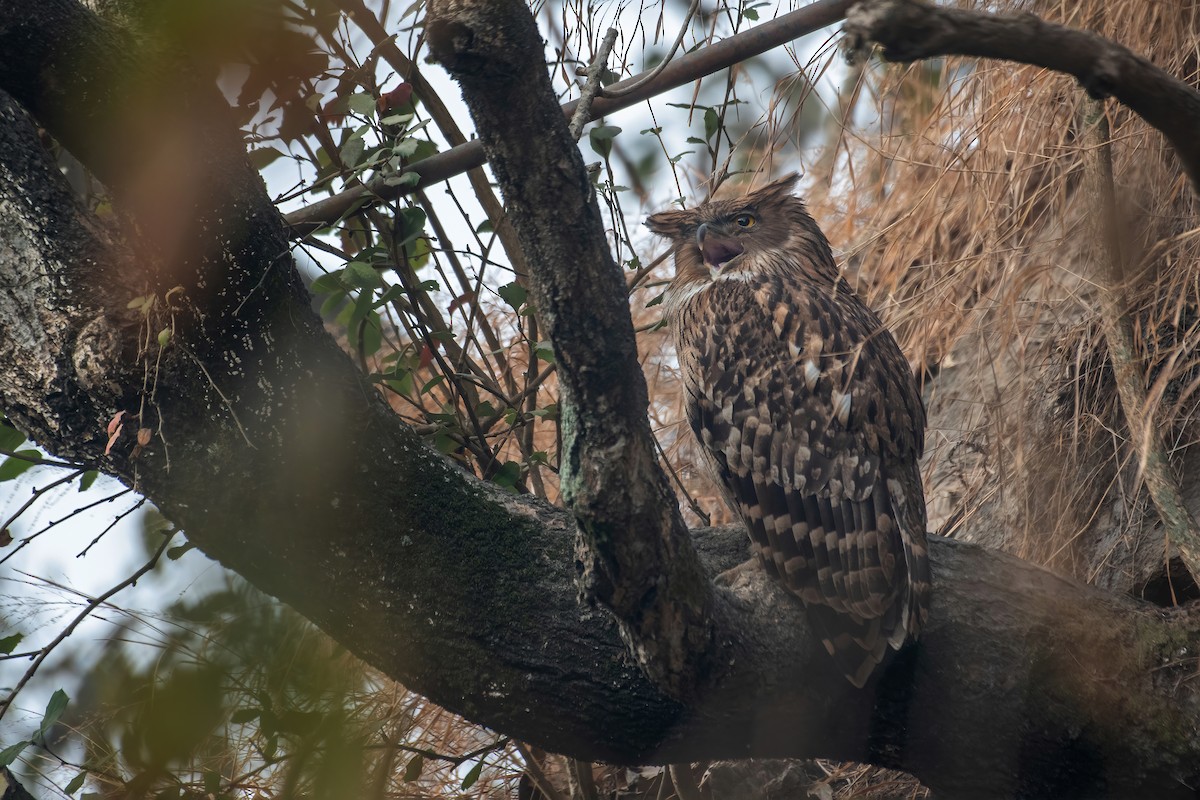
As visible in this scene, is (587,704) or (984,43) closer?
(984,43)

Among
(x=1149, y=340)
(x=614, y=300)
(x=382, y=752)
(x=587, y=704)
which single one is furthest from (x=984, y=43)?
(x=382, y=752)

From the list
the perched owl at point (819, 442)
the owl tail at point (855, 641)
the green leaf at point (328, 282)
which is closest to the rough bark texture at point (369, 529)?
the owl tail at point (855, 641)

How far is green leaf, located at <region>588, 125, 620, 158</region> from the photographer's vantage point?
2947mm

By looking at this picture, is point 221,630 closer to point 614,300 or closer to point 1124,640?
point 614,300

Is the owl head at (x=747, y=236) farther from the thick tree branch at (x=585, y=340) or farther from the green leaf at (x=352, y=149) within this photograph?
the thick tree branch at (x=585, y=340)

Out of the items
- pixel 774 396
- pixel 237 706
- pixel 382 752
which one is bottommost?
pixel 237 706

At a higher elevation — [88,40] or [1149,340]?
[88,40]

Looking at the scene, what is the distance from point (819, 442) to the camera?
9.35 feet

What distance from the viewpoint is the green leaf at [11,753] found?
2.21 meters

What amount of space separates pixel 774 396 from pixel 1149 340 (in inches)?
45.4

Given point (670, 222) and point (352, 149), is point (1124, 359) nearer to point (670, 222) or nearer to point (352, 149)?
point (670, 222)

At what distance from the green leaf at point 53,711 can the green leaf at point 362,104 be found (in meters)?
1.47

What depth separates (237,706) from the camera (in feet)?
3.37

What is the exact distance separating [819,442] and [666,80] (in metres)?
1.04
